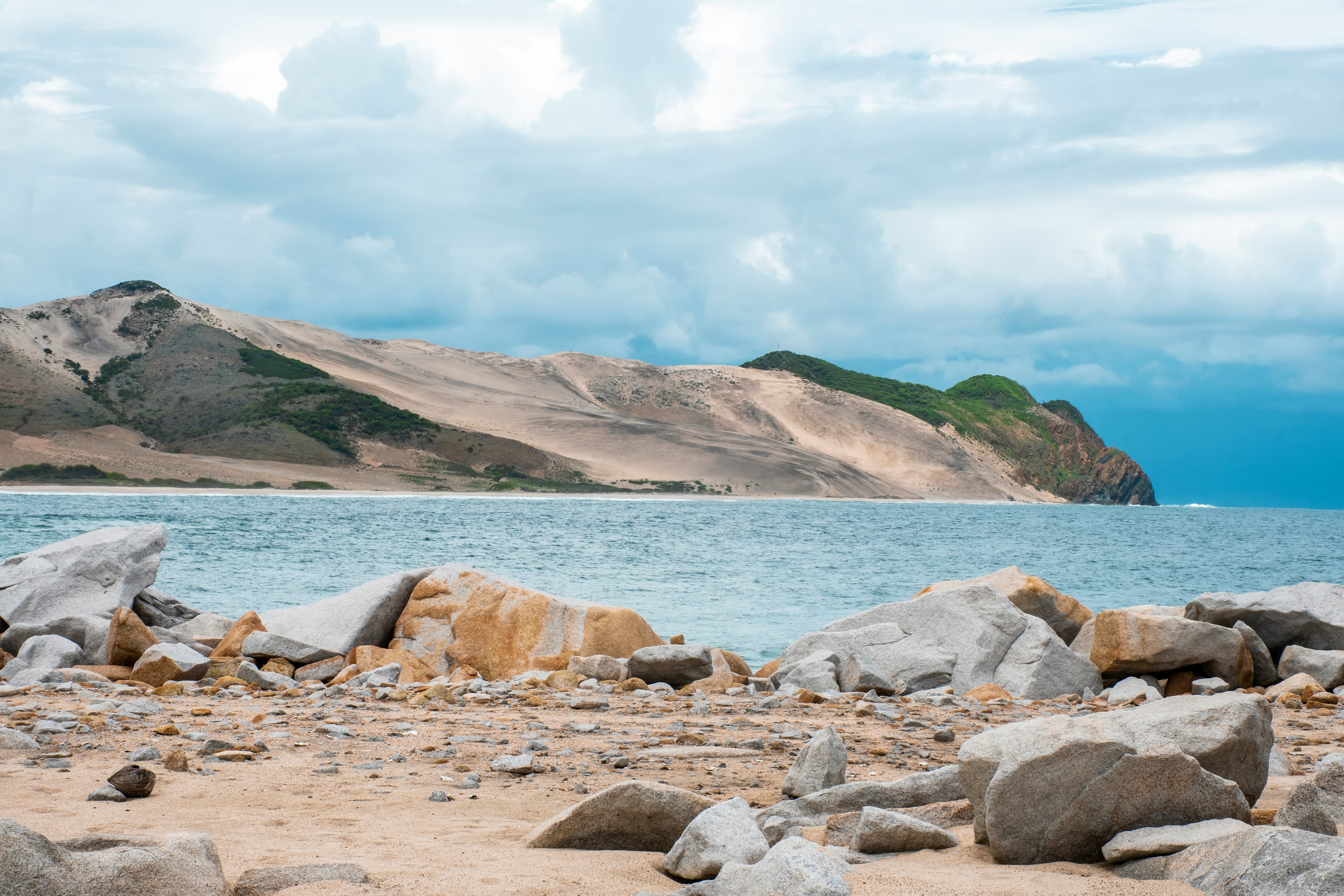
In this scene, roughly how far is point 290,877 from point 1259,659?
12.3m

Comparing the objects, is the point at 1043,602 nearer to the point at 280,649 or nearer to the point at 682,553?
the point at 280,649

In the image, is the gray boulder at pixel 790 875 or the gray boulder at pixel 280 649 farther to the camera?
the gray boulder at pixel 280 649

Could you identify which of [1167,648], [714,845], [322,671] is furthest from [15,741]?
[1167,648]

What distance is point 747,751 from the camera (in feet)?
25.4

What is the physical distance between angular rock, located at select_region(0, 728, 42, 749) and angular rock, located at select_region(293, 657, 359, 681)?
4.78 m

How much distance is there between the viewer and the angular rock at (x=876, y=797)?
5.48 meters

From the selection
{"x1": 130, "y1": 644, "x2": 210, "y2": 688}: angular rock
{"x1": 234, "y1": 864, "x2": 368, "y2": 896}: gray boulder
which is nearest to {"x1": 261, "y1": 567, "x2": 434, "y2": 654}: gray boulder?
{"x1": 130, "y1": 644, "x2": 210, "y2": 688}: angular rock

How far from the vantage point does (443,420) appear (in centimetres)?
14462

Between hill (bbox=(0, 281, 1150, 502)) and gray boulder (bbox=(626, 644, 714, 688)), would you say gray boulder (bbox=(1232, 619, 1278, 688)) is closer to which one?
gray boulder (bbox=(626, 644, 714, 688))

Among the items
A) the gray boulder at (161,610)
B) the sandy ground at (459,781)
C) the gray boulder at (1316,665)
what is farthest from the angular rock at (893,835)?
the gray boulder at (161,610)

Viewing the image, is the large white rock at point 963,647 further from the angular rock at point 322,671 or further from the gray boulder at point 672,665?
the angular rock at point 322,671

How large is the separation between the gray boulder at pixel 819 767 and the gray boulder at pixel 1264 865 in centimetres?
236

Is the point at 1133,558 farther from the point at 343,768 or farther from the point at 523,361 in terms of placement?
the point at 523,361

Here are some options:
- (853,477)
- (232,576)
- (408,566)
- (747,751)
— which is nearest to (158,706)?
(747,751)
